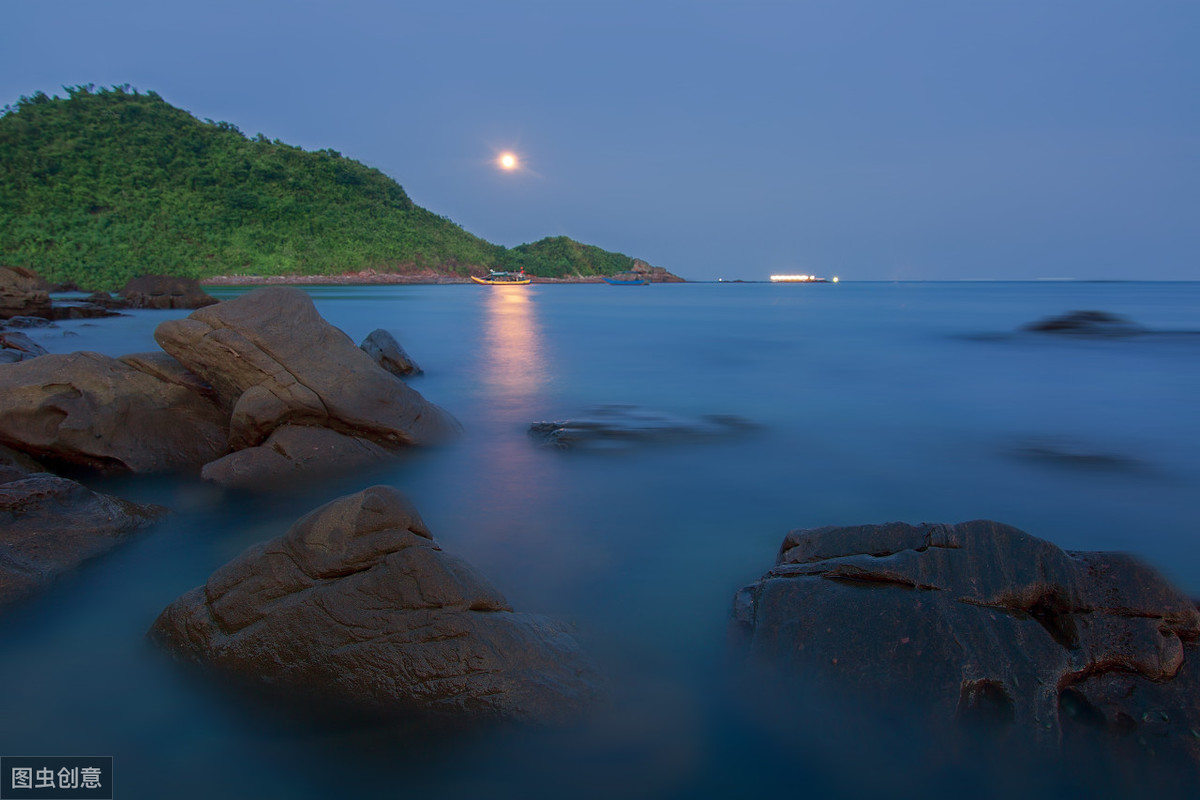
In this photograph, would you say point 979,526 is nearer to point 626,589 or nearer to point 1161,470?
point 626,589

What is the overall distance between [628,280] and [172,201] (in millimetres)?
92621

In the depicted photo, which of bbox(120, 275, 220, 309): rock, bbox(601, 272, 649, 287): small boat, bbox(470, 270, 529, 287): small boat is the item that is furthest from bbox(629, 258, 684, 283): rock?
bbox(120, 275, 220, 309): rock

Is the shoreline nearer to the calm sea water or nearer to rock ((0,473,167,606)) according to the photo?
the calm sea water

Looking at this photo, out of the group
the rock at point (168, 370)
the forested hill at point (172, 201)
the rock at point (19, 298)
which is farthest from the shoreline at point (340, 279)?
the rock at point (168, 370)

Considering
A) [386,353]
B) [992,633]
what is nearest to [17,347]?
[386,353]

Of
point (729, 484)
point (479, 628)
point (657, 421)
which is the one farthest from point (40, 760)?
point (657, 421)

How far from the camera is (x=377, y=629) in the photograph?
364cm

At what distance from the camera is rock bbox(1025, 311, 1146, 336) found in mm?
26406

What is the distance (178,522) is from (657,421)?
23.6ft

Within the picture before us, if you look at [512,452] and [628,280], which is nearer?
[512,452]

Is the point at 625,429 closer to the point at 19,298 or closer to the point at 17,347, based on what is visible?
the point at 17,347

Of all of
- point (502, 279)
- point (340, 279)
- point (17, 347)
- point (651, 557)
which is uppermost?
point (502, 279)

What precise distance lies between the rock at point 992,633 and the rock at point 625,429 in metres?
5.70

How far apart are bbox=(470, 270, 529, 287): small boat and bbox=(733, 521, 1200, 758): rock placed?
111414mm
